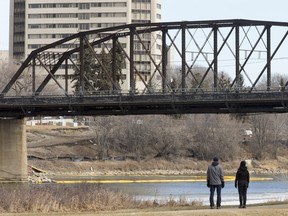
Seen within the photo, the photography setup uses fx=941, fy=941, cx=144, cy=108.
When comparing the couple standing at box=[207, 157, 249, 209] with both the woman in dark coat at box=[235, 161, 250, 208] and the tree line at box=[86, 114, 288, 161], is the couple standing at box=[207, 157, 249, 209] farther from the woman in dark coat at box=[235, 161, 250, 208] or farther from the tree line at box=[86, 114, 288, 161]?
the tree line at box=[86, 114, 288, 161]

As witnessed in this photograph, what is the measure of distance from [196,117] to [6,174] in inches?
2238

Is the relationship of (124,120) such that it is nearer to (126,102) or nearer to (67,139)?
(67,139)

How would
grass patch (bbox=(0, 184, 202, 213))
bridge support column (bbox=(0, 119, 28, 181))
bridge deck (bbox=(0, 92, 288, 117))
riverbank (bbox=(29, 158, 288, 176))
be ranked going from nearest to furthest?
1. grass patch (bbox=(0, 184, 202, 213))
2. bridge deck (bbox=(0, 92, 288, 117))
3. bridge support column (bbox=(0, 119, 28, 181))
4. riverbank (bbox=(29, 158, 288, 176))

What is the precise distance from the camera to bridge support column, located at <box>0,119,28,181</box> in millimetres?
92312

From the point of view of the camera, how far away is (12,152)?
92.6 m

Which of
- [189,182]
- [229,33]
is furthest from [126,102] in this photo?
[189,182]

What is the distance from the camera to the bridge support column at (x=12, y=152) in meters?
92.3

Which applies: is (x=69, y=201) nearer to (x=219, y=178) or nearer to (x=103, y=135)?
(x=219, y=178)

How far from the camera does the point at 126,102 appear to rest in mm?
85125

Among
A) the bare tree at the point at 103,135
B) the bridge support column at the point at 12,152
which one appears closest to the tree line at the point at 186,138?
the bare tree at the point at 103,135

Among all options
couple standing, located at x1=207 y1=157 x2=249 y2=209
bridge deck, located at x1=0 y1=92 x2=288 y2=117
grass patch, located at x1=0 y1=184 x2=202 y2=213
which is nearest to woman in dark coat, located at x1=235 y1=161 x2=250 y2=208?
couple standing, located at x1=207 y1=157 x2=249 y2=209

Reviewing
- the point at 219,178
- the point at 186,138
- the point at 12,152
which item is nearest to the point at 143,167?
the point at 186,138

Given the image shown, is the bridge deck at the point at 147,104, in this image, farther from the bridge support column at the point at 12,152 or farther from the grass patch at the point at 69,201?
the grass patch at the point at 69,201

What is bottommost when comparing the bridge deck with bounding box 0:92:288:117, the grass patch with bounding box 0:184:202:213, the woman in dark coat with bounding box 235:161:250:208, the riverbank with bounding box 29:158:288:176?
the riverbank with bounding box 29:158:288:176
